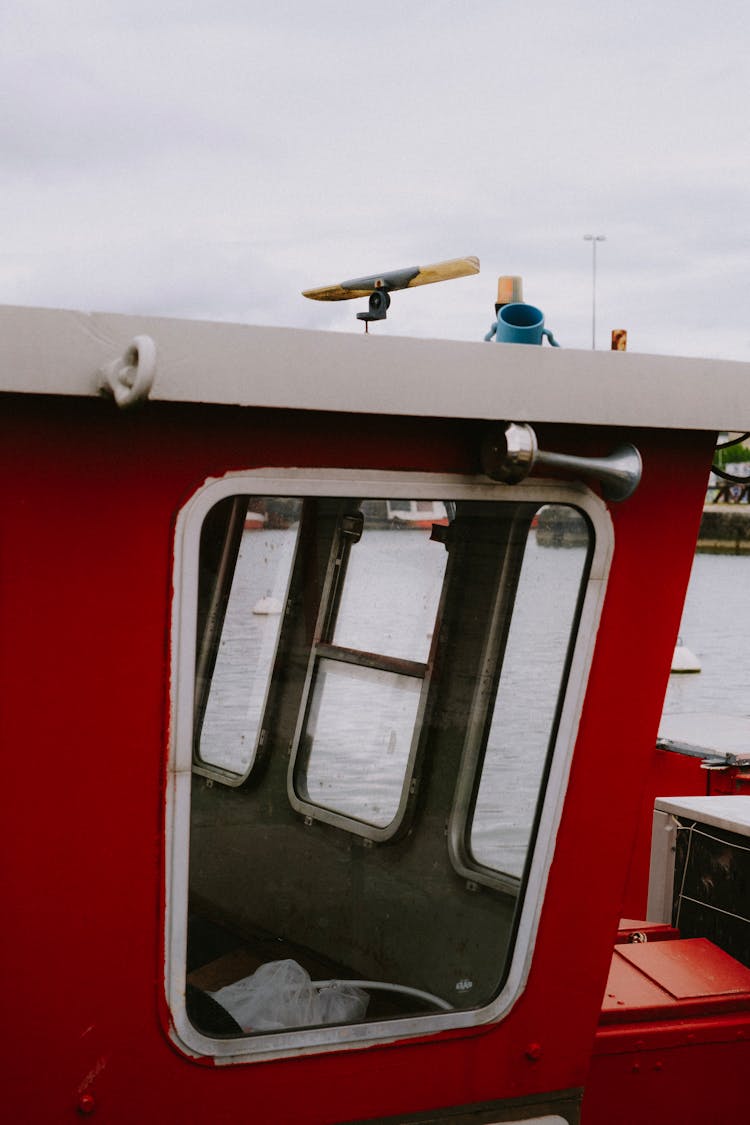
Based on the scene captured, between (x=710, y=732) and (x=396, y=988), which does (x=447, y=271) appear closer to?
(x=396, y=988)

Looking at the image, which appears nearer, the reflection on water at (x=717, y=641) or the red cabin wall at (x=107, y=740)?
the red cabin wall at (x=107, y=740)

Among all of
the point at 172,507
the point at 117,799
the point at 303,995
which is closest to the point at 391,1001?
the point at 303,995

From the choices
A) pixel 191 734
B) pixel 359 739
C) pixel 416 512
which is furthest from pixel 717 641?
pixel 191 734

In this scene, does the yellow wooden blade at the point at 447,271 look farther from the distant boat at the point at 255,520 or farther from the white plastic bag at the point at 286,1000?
the white plastic bag at the point at 286,1000

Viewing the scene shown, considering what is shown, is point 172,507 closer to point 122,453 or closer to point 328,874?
point 122,453

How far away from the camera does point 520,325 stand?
2.38 meters

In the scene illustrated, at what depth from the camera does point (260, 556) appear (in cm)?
234

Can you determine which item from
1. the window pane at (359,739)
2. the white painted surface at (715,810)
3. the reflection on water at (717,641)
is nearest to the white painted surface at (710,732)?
the white painted surface at (715,810)

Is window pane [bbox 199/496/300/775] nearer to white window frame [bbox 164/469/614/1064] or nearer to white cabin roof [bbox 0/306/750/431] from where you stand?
white window frame [bbox 164/469/614/1064]

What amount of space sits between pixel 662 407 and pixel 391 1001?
50.0 inches

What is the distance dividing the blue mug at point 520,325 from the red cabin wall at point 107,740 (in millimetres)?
196

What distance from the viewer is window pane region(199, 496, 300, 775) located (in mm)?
2256

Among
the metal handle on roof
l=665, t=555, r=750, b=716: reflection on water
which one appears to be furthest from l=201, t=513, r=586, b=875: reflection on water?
l=665, t=555, r=750, b=716: reflection on water

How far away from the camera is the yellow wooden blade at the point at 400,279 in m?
A: 2.45
